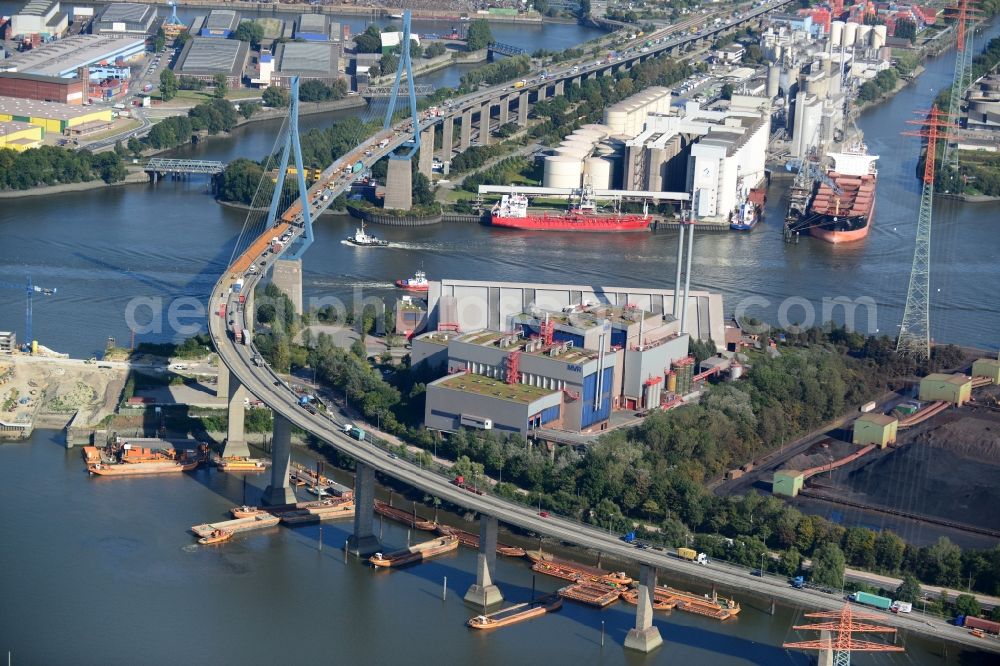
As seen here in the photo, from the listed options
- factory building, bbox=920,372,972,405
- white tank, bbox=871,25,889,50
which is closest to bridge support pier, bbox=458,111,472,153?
white tank, bbox=871,25,889,50

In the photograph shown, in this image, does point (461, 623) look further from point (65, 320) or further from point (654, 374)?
point (65, 320)

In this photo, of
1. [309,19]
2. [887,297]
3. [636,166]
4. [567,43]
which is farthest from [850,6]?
[887,297]

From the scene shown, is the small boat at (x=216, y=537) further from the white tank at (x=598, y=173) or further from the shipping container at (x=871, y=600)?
the white tank at (x=598, y=173)

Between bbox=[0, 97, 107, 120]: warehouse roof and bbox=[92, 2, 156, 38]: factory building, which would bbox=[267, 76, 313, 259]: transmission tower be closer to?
bbox=[0, 97, 107, 120]: warehouse roof

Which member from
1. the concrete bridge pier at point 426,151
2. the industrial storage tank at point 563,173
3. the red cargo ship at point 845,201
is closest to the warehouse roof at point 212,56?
the concrete bridge pier at point 426,151

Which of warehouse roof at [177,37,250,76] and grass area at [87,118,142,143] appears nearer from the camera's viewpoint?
grass area at [87,118,142,143]

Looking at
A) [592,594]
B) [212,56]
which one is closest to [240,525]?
[592,594]
